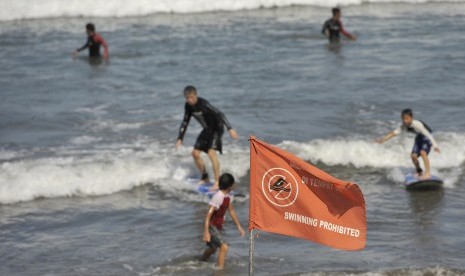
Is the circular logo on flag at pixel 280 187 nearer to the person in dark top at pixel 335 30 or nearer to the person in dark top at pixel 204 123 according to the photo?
the person in dark top at pixel 204 123

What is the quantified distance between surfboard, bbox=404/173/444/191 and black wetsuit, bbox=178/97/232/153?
10.6 feet

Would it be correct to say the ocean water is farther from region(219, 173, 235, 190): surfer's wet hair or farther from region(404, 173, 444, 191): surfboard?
region(219, 173, 235, 190): surfer's wet hair

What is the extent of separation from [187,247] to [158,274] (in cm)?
98

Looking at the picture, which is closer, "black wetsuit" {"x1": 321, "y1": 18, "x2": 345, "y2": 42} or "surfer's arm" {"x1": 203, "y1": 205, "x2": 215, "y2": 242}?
"surfer's arm" {"x1": 203, "y1": 205, "x2": 215, "y2": 242}

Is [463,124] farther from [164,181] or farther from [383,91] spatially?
[164,181]

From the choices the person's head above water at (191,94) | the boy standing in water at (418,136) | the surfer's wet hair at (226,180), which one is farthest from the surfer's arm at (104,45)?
the surfer's wet hair at (226,180)

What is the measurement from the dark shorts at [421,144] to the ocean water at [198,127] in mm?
719

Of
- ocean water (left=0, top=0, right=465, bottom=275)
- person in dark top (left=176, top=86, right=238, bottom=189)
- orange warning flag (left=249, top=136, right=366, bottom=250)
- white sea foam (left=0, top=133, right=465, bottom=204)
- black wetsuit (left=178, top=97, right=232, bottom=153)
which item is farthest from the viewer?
white sea foam (left=0, top=133, right=465, bottom=204)

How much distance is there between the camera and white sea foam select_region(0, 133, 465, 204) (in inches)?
595

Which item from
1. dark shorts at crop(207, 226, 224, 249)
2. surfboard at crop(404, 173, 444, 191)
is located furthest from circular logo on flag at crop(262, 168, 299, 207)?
surfboard at crop(404, 173, 444, 191)

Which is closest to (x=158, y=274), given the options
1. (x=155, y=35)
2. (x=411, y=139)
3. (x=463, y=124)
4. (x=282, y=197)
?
(x=282, y=197)

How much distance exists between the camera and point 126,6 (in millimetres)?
33688

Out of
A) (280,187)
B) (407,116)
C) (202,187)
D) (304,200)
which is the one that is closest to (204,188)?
(202,187)

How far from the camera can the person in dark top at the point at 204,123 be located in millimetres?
14035
